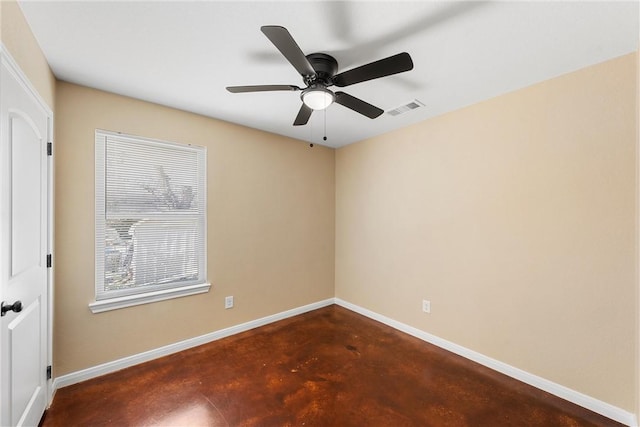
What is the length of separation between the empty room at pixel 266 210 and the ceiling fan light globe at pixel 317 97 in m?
0.01

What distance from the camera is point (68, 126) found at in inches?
82.5

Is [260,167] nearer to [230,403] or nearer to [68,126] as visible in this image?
[68,126]

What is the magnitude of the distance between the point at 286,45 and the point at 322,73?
47 centimetres

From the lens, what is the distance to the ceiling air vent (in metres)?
2.46

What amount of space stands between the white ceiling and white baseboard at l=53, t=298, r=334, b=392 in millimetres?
2347

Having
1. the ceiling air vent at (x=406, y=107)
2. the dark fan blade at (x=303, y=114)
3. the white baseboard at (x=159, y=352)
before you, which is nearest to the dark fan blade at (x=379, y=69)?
the dark fan blade at (x=303, y=114)

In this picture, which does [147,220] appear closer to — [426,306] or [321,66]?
[321,66]

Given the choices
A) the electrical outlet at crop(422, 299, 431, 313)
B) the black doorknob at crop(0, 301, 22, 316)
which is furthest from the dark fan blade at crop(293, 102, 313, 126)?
the electrical outlet at crop(422, 299, 431, 313)

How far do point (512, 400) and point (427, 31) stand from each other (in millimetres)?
2622

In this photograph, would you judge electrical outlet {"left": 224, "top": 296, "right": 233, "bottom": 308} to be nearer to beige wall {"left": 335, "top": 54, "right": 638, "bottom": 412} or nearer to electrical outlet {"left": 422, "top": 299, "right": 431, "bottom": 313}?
beige wall {"left": 335, "top": 54, "right": 638, "bottom": 412}

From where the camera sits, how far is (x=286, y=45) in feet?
4.27

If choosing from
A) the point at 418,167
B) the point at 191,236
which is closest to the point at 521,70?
the point at 418,167

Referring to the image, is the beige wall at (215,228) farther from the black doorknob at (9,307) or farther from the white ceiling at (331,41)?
the black doorknob at (9,307)

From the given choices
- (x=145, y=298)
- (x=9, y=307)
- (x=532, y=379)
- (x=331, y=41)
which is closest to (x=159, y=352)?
(x=145, y=298)
